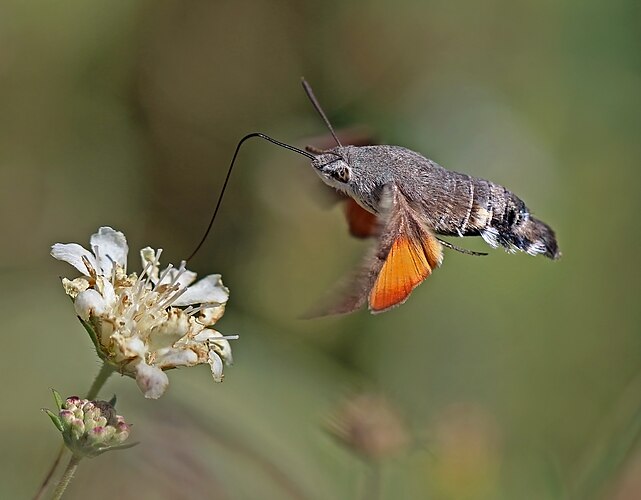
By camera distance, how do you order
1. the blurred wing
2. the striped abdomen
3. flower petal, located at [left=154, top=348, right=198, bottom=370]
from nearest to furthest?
the blurred wing < flower petal, located at [left=154, top=348, right=198, bottom=370] < the striped abdomen

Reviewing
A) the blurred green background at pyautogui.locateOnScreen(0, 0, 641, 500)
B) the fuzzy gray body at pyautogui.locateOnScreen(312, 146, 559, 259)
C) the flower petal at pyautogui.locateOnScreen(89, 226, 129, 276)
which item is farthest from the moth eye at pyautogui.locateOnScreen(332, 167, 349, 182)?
the blurred green background at pyautogui.locateOnScreen(0, 0, 641, 500)

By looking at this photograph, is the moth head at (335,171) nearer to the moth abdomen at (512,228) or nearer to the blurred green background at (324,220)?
the moth abdomen at (512,228)

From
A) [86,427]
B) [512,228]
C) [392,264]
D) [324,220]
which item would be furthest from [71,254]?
[324,220]

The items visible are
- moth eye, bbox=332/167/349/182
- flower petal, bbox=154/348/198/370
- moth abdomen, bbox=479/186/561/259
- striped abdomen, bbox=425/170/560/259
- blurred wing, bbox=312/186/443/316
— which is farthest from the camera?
moth abdomen, bbox=479/186/561/259

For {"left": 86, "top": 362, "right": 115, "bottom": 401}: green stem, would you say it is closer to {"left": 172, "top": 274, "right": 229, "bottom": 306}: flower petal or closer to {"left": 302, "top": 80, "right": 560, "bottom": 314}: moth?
{"left": 172, "top": 274, "right": 229, "bottom": 306}: flower petal

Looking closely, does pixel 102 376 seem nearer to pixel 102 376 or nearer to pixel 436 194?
pixel 102 376

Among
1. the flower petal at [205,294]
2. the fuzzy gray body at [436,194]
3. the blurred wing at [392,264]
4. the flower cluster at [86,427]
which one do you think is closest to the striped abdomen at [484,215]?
the fuzzy gray body at [436,194]
